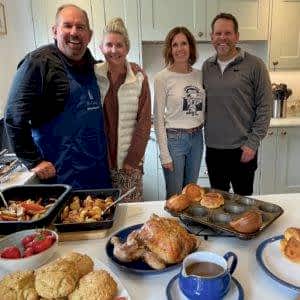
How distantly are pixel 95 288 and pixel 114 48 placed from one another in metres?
1.23

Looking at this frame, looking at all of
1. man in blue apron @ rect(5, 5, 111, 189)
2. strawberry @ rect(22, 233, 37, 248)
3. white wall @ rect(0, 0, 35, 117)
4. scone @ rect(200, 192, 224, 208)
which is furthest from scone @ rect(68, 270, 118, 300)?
white wall @ rect(0, 0, 35, 117)

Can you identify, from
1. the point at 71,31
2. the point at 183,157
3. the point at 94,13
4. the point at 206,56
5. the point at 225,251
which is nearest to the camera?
the point at 225,251

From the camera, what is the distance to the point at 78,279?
719 millimetres

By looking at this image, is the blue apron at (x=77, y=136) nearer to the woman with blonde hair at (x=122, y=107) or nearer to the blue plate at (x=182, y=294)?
the woman with blonde hair at (x=122, y=107)

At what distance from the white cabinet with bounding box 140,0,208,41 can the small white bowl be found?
2301 mm

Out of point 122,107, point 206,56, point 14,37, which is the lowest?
point 122,107

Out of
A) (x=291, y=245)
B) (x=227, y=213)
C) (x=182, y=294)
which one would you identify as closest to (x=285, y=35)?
(x=227, y=213)

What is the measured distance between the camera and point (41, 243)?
0.88 metres

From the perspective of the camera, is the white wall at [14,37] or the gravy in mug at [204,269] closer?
the gravy in mug at [204,269]

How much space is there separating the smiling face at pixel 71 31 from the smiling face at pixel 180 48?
59 centimetres

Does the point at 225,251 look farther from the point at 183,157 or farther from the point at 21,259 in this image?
the point at 183,157

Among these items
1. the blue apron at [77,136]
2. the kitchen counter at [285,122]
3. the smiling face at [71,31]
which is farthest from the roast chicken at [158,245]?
the kitchen counter at [285,122]

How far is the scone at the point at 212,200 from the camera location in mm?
1135

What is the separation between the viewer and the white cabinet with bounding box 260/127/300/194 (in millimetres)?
2928
